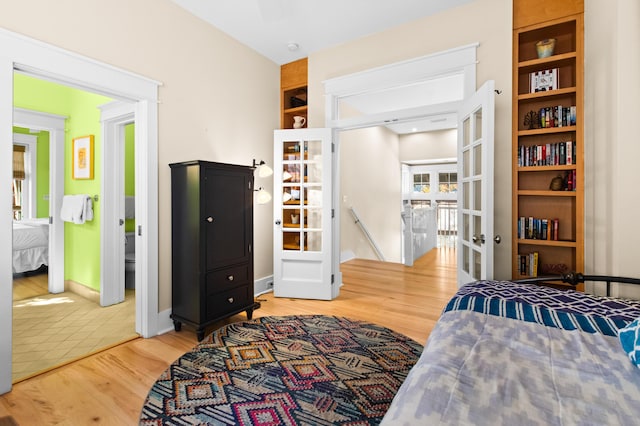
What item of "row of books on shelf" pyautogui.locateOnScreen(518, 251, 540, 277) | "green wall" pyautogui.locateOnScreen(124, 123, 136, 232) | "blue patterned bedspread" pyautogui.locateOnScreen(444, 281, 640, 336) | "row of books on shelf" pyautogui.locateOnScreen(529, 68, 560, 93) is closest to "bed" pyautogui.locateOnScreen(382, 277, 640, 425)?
"blue patterned bedspread" pyautogui.locateOnScreen(444, 281, 640, 336)

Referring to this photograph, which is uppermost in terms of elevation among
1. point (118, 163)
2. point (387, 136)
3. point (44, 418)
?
point (387, 136)

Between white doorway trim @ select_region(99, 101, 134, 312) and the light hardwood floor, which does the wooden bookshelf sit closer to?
white doorway trim @ select_region(99, 101, 134, 312)

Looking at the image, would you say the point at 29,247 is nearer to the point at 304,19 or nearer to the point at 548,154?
the point at 304,19

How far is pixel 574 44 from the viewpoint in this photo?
2.61 meters

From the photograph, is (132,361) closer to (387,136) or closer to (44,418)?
(44,418)

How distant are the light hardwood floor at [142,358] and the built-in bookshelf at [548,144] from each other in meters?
1.17

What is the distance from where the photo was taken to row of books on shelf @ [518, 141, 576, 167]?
2499 mm

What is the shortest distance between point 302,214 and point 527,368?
2985mm

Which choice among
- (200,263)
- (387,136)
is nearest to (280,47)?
(200,263)

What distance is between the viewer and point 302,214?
380 cm

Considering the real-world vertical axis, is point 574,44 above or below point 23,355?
above

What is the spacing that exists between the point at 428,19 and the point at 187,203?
9.64 ft

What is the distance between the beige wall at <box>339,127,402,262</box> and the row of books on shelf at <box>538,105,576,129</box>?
3156 mm

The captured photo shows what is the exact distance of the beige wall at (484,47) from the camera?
2725 mm
